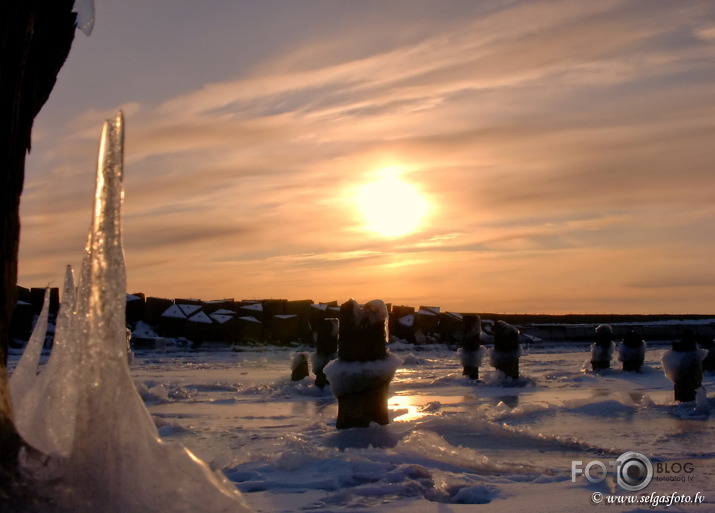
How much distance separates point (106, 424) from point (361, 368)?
467 cm

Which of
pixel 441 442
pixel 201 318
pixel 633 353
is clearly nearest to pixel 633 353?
pixel 633 353

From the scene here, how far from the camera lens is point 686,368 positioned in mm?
8898

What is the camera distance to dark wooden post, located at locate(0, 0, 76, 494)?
2045 mm

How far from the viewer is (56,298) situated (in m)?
21.8

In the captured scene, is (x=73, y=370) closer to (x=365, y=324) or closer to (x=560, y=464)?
(x=560, y=464)

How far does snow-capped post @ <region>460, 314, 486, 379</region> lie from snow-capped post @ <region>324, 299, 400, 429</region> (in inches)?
275

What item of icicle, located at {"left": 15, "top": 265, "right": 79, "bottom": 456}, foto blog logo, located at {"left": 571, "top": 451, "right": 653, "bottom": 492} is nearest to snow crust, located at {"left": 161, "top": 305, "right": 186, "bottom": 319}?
foto blog logo, located at {"left": 571, "top": 451, "right": 653, "bottom": 492}

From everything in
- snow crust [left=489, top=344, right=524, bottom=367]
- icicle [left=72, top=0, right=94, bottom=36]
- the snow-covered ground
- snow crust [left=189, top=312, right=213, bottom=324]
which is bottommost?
the snow-covered ground

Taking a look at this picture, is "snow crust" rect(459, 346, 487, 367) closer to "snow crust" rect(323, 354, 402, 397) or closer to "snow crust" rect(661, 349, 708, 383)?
"snow crust" rect(661, 349, 708, 383)

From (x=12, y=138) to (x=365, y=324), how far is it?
16.1 feet

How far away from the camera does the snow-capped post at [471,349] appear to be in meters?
13.5

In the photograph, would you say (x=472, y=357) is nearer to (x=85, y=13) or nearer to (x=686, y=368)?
(x=686, y=368)

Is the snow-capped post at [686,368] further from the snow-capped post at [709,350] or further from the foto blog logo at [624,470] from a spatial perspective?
the snow-capped post at [709,350]

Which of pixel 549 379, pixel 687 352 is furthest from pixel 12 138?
pixel 549 379
